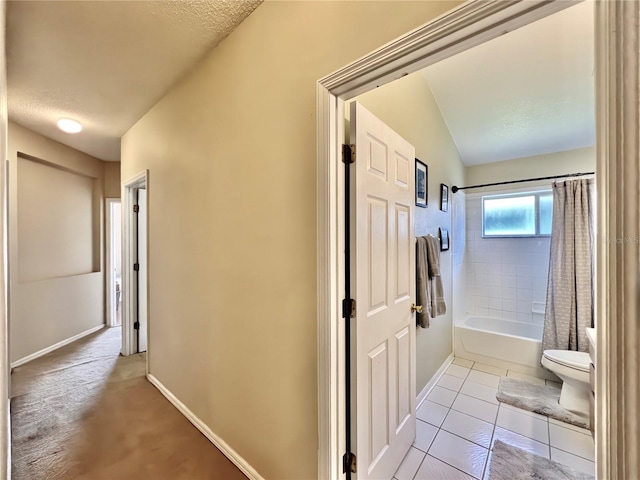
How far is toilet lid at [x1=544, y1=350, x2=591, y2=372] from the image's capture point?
2069 mm

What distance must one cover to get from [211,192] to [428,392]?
245 cm

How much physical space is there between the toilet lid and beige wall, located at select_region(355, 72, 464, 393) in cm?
87

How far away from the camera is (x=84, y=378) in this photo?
8.83 ft

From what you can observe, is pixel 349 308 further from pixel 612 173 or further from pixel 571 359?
pixel 571 359

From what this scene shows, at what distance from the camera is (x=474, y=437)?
6.08 feet

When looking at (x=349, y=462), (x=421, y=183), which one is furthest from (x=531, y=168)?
(x=349, y=462)

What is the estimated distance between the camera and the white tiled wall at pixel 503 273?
3.25 metres

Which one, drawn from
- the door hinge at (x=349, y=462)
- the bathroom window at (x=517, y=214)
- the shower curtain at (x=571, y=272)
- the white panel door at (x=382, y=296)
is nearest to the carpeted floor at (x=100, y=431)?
the door hinge at (x=349, y=462)

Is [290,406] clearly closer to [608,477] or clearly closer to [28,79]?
[608,477]

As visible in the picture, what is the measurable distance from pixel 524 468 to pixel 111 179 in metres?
5.67

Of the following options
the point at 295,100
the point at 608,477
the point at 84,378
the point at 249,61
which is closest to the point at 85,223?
the point at 84,378

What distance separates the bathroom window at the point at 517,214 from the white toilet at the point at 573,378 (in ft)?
5.14

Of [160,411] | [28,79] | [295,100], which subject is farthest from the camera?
[160,411]

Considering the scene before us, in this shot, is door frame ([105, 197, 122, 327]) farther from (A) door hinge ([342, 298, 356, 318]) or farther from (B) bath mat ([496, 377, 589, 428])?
(B) bath mat ([496, 377, 589, 428])
